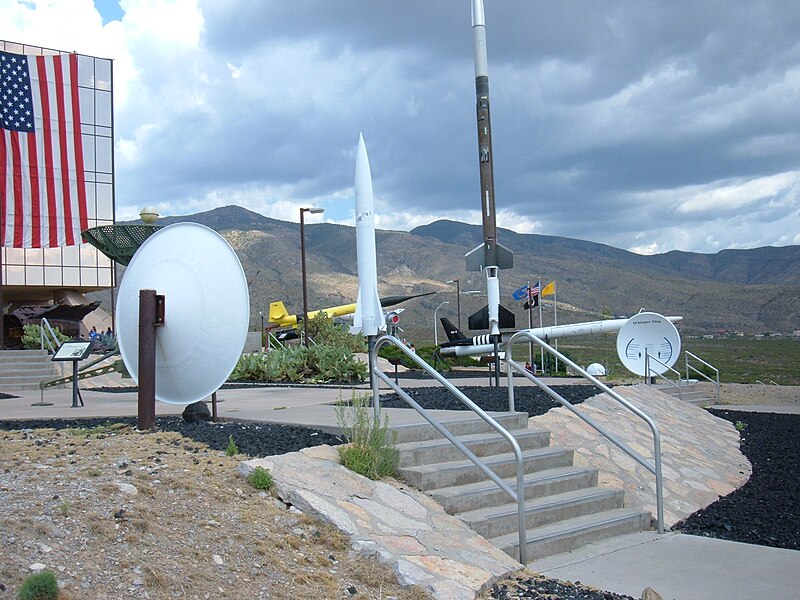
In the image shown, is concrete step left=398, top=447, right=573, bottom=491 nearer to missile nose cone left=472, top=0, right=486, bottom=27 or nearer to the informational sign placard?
the informational sign placard

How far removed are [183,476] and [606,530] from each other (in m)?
3.73

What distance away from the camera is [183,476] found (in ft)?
19.5

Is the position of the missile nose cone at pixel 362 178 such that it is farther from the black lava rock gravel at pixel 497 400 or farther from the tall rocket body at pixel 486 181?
the tall rocket body at pixel 486 181

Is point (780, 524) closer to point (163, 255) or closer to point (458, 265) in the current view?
point (163, 255)

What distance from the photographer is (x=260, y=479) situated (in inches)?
237

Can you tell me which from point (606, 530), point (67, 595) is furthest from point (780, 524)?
point (67, 595)

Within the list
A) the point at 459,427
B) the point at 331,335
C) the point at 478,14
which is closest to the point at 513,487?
the point at 459,427

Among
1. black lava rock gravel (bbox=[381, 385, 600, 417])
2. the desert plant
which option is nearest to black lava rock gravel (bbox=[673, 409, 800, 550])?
black lava rock gravel (bbox=[381, 385, 600, 417])

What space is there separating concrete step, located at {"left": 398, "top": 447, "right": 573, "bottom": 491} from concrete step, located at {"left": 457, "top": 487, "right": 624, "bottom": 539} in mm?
373

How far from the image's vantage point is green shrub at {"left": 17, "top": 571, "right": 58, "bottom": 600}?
4031 mm

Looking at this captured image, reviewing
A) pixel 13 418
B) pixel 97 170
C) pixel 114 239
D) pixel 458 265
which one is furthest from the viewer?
pixel 458 265

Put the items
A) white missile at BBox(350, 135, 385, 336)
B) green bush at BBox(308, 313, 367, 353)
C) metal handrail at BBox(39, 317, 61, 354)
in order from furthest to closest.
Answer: green bush at BBox(308, 313, 367, 353)
metal handrail at BBox(39, 317, 61, 354)
white missile at BBox(350, 135, 385, 336)

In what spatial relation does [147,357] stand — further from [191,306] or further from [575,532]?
[575,532]

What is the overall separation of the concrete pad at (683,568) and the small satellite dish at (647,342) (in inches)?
538
